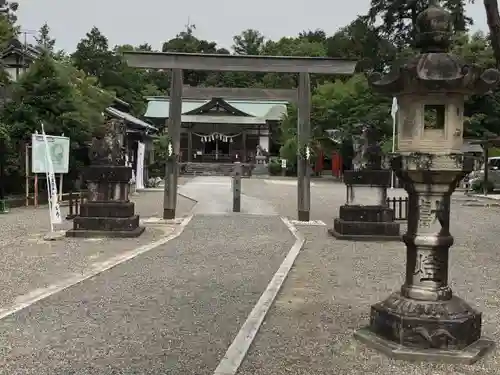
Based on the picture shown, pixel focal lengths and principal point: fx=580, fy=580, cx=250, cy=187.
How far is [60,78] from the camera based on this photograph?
1992 cm

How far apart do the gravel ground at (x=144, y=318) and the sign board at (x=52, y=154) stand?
672 cm

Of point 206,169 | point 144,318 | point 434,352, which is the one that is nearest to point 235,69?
point 144,318

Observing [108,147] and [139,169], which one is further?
[139,169]

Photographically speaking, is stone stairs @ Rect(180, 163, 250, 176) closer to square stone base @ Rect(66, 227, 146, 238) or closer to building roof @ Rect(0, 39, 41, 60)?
building roof @ Rect(0, 39, 41, 60)

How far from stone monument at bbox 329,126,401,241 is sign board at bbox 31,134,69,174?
24.7 ft

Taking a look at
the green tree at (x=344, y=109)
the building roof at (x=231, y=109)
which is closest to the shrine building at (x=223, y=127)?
the building roof at (x=231, y=109)

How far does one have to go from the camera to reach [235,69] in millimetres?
14852

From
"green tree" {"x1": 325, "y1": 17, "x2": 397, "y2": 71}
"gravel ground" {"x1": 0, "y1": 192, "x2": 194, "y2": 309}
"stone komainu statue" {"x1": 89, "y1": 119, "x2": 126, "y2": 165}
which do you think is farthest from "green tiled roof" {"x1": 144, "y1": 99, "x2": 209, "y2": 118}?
"stone komainu statue" {"x1": 89, "y1": 119, "x2": 126, "y2": 165}

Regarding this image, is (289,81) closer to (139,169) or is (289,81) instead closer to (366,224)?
(139,169)

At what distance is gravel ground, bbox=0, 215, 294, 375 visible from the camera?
14.6 ft

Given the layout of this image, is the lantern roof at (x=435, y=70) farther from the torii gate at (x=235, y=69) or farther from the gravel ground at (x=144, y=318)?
the torii gate at (x=235, y=69)

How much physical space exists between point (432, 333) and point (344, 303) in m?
1.84

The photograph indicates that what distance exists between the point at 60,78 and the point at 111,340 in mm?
16671

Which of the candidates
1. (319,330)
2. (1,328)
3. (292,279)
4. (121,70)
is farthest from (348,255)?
(121,70)
